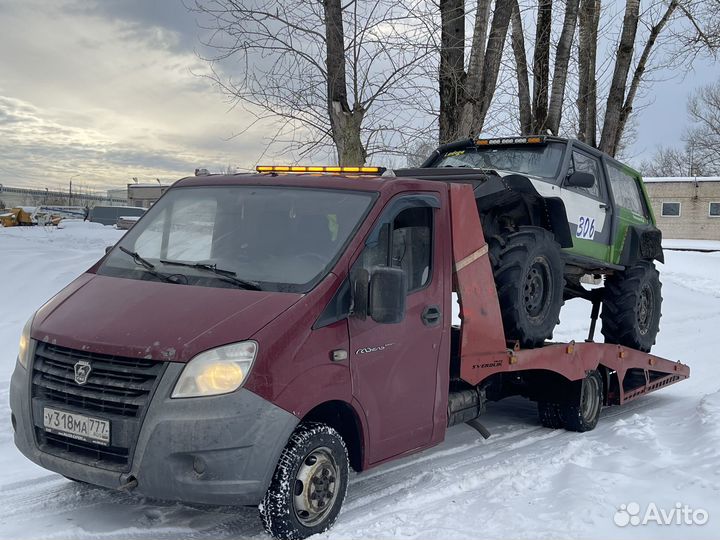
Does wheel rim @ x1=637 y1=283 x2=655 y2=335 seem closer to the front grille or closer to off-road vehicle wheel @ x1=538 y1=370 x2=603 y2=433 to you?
off-road vehicle wheel @ x1=538 y1=370 x2=603 y2=433

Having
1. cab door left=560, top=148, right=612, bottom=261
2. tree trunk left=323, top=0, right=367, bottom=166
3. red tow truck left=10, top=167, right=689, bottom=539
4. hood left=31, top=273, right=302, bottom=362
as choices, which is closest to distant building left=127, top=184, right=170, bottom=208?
tree trunk left=323, top=0, right=367, bottom=166

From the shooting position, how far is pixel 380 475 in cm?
553

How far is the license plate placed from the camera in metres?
3.96

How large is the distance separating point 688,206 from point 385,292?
5082cm

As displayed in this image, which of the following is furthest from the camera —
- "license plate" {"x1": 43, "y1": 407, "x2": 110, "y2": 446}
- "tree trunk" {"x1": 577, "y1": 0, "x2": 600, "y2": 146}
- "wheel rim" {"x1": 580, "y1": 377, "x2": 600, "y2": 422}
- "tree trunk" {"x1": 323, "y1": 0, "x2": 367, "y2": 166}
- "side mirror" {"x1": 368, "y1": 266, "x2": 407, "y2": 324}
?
"tree trunk" {"x1": 577, "y1": 0, "x2": 600, "y2": 146}

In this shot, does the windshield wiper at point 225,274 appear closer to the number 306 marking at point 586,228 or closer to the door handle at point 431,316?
the door handle at point 431,316

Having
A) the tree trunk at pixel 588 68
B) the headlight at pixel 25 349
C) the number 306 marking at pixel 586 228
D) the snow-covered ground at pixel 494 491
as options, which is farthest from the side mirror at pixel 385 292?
the tree trunk at pixel 588 68

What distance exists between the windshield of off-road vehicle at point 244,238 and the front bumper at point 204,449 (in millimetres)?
760

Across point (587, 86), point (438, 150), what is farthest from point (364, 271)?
point (587, 86)

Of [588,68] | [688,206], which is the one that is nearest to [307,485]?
[588,68]

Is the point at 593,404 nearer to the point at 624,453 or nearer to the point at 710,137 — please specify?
the point at 624,453

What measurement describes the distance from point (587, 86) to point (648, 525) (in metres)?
17.2

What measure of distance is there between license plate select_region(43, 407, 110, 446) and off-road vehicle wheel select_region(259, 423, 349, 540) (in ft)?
3.04

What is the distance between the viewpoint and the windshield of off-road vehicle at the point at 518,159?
7172mm
